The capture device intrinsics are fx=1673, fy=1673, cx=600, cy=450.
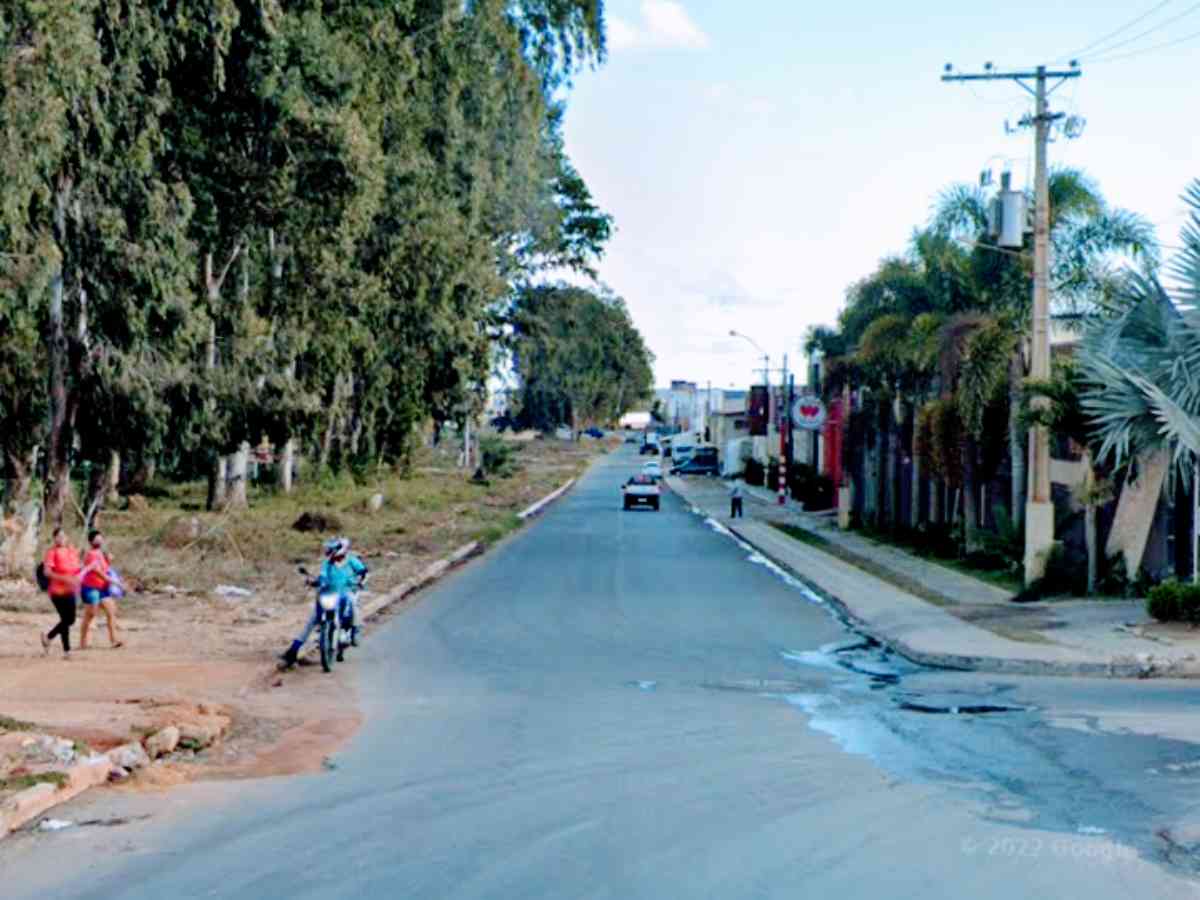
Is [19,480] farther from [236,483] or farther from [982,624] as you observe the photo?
[236,483]

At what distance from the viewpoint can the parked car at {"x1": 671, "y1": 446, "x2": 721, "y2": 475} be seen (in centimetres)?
12300

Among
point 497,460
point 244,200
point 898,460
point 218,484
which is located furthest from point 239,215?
point 497,460

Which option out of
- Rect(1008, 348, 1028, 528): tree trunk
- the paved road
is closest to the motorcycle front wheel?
the paved road

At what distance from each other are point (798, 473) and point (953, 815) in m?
69.7

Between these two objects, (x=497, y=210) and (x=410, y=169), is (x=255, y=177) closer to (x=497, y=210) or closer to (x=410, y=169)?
(x=410, y=169)

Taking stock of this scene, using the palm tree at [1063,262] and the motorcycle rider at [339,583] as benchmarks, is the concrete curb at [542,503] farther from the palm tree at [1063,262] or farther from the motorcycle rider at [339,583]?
the motorcycle rider at [339,583]

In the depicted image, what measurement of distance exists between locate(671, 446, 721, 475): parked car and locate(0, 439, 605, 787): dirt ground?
238ft

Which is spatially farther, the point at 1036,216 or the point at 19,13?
the point at 1036,216

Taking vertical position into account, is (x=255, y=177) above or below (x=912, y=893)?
above

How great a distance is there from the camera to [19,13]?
837 inches

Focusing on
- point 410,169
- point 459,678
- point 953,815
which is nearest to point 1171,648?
point 459,678

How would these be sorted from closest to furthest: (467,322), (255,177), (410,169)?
(255,177)
(410,169)
(467,322)

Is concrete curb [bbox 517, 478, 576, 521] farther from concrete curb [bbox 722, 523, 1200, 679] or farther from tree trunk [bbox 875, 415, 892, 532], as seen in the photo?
concrete curb [bbox 722, 523, 1200, 679]

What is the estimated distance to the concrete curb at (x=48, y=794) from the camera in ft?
32.7
